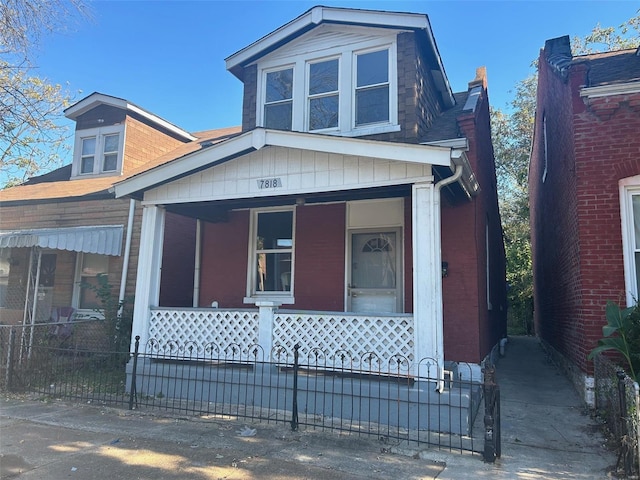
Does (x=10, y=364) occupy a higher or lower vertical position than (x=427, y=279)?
lower

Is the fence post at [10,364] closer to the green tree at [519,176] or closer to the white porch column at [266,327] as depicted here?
the white porch column at [266,327]

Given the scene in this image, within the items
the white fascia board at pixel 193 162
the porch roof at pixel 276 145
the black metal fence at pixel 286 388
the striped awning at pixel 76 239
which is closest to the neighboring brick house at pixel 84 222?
the striped awning at pixel 76 239

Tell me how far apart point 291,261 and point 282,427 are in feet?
13.0

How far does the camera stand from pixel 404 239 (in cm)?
824

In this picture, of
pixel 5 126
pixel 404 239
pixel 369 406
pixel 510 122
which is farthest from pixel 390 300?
pixel 510 122

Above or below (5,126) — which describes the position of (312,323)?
below

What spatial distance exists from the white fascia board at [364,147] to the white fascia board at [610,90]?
2860 millimetres

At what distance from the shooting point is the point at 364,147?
6074 millimetres

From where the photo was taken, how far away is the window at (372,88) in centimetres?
856

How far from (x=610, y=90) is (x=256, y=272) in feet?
22.8

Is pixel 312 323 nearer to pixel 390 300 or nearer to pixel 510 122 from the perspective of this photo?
pixel 390 300

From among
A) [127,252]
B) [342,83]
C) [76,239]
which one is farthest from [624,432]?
[76,239]

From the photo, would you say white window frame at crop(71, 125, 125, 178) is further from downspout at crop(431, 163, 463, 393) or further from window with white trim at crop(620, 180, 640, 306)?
window with white trim at crop(620, 180, 640, 306)

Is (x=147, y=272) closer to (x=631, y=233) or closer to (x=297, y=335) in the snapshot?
(x=297, y=335)
